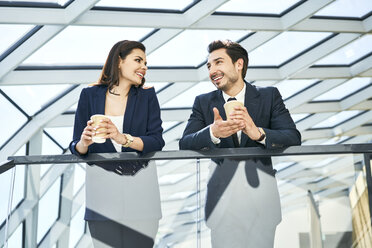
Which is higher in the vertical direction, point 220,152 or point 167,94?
point 167,94

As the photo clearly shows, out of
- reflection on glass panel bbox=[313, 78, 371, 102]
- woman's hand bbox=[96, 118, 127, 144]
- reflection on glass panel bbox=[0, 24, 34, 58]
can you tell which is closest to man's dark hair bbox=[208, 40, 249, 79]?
woman's hand bbox=[96, 118, 127, 144]

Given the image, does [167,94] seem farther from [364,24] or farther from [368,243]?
[368,243]

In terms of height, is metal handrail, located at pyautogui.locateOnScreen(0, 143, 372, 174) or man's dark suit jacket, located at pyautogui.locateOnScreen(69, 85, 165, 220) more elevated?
man's dark suit jacket, located at pyautogui.locateOnScreen(69, 85, 165, 220)

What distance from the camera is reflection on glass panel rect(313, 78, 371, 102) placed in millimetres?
15955

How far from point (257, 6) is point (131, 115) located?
7353 millimetres

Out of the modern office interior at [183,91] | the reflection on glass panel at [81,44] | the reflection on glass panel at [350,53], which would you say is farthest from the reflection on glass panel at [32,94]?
the reflection on glass panel at [350,53]

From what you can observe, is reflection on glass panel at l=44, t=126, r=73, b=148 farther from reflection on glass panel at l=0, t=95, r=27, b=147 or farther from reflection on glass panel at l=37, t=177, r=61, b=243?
reflection on glass panel at l=37, t=177, r=61, b=243

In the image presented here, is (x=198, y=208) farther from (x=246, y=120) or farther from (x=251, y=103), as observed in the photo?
(x=251, y=103)

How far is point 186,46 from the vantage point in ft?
37.0

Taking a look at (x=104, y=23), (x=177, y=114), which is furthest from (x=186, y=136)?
(x=177, y=114)

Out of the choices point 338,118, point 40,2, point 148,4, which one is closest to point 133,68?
point 40,2

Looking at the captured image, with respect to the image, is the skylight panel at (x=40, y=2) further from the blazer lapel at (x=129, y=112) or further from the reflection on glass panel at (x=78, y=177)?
the reflection on glass panel at (x=78, y=177)

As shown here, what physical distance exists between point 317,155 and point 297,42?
9425 millimetres

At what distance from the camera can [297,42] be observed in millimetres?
12422
